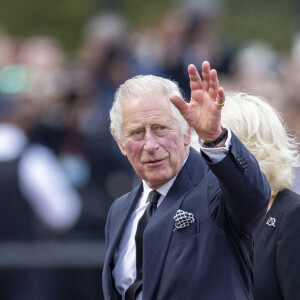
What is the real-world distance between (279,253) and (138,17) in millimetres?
7092

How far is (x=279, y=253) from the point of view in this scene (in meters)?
3.84

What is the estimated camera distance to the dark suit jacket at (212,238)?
332cm

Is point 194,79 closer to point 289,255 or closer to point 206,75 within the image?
point 206,75

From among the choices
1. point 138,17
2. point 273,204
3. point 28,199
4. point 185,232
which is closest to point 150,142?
point 185,232

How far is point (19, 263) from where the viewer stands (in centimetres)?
701

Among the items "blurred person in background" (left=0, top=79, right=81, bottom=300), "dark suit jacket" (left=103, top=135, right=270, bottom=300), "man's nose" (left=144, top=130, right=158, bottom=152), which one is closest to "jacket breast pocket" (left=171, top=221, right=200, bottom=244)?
"dark suit jacket" (left=103, top=135, right=270, bottom=300)

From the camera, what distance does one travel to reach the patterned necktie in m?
3.81

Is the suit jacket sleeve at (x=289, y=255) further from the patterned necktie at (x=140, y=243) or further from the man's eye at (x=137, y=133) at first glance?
the man's eye at (x=137, y=133)

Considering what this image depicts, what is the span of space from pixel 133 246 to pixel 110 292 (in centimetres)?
25

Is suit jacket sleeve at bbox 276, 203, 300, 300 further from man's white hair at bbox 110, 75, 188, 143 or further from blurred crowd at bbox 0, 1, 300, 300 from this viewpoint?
blurred crowd at bbox 0, 1, 300, 300

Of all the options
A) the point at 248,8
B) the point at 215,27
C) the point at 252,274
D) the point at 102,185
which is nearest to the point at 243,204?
the point at 252,274

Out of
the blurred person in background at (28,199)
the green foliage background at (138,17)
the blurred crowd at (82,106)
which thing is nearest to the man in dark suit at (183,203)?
the blurred crowd at (82,106)

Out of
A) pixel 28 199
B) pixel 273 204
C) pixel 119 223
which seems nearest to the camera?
pixel 273 204

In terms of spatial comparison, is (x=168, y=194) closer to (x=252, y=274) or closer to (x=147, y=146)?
(x=147, y=146)
